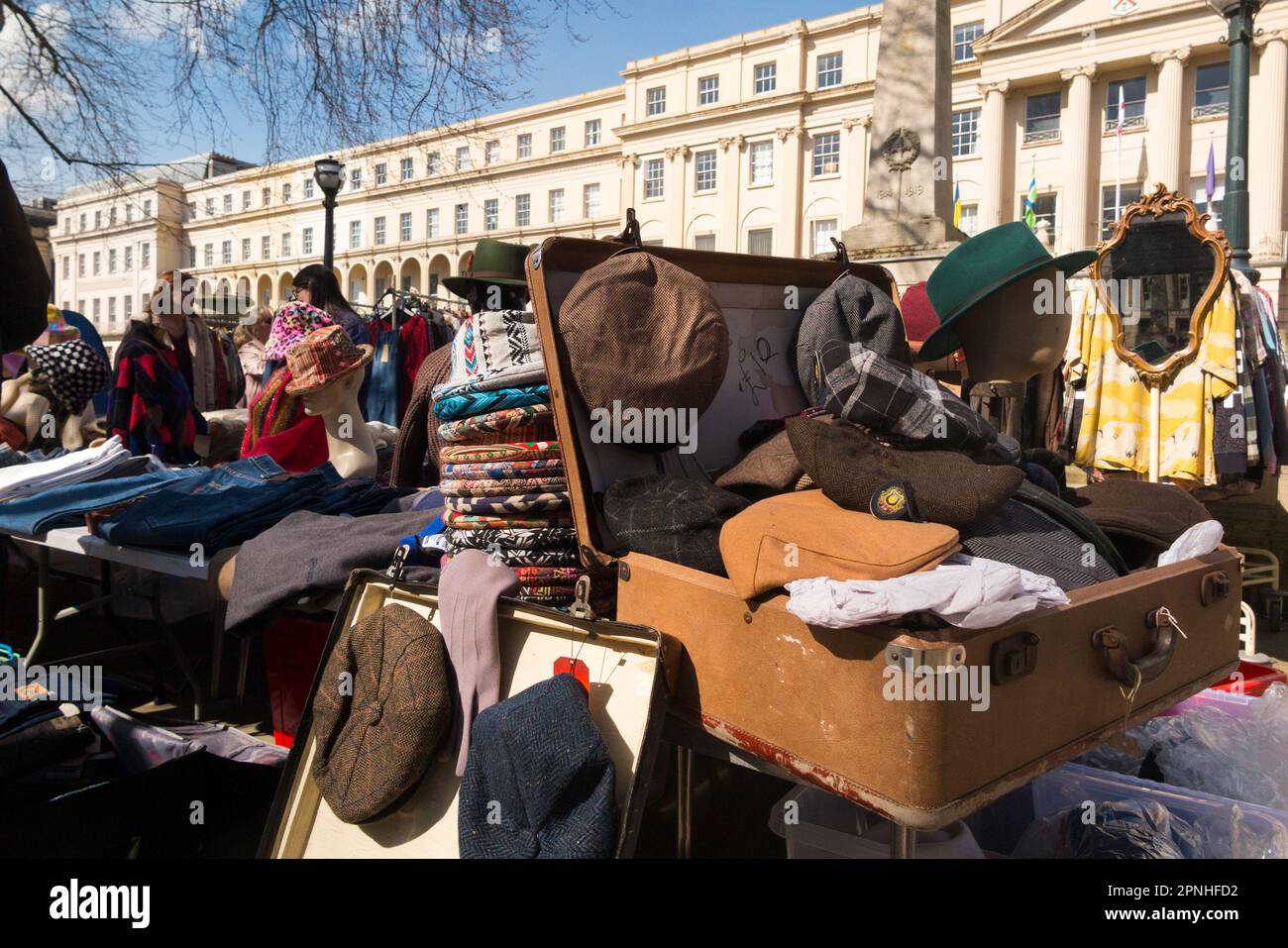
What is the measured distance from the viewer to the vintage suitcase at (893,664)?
125cm

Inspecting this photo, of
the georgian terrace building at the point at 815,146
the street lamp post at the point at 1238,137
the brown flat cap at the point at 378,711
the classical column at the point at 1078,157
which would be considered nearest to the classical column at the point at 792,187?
the georgian terrace building at the point at 815,146

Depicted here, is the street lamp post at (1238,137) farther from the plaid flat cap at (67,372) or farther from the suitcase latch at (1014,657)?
the plaid flat cap at (67,372)

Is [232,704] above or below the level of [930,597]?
below

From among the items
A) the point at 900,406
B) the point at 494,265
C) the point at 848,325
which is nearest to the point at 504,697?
the point at 900,406

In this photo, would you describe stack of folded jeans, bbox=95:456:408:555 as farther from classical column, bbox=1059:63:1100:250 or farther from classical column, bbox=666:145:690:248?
classical column, bbox=666:145:690:248

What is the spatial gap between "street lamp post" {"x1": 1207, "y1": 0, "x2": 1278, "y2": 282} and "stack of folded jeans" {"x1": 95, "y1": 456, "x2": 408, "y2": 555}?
6536 mm

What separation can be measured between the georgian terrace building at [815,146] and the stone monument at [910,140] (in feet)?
46.7

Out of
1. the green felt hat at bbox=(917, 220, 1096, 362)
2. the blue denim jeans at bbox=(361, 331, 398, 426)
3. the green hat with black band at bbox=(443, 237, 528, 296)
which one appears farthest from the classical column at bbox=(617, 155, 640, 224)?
the green felt hat at bbox=(917, 220, 1096, 362)

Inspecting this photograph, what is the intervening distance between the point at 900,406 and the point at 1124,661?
0.62 metres

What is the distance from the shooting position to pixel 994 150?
33.3 meters

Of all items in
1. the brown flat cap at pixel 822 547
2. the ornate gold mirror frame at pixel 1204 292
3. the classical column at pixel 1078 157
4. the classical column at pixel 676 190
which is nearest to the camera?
the brown flat cap at pixel 822 547

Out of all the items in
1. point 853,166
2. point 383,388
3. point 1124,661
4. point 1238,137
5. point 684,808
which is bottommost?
point 684,808

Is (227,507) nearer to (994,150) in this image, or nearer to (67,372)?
(67,372)
